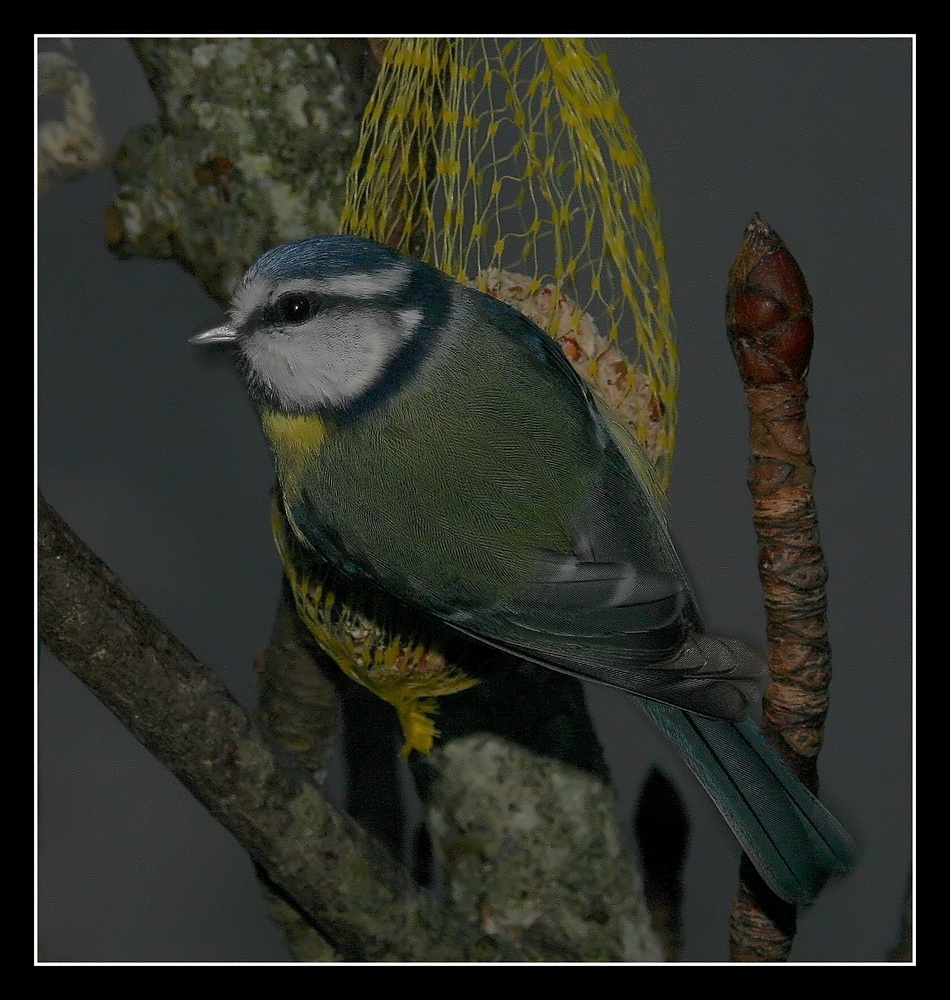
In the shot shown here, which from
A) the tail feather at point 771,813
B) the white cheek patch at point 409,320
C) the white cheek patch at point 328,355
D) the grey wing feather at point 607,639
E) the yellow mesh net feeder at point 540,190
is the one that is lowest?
the tail feather at point 771,813

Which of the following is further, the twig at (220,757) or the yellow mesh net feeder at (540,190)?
the yellow mesh net feeder at (540,190)

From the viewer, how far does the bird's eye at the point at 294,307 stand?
78cm

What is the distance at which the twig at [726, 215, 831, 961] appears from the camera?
689mm

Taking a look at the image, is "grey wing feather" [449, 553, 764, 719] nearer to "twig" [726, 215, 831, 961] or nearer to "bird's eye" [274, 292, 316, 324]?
"twig" [726, 215, 831, 961]

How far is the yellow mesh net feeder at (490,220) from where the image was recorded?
88 cm

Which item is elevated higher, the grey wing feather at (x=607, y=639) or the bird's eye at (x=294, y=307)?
the bird's eye at (x=294, y=307)

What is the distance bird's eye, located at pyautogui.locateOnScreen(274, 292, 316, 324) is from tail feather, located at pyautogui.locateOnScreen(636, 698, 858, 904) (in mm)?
492

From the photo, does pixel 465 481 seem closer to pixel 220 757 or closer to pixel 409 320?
pixel 409 320

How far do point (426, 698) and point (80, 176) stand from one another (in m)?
0.84

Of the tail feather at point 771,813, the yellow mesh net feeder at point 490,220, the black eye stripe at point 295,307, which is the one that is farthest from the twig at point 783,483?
the black eye stripe at point 295,307

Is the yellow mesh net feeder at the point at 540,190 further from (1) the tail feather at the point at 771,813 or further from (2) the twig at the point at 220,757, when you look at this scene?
(2) the twig at the point at 220,757

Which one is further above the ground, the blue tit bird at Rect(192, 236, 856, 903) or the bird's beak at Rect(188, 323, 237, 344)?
the bird's beak at Rect(188, 323, 237, 344)

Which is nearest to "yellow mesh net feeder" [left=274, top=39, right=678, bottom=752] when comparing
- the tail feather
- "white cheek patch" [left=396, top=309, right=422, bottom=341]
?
"white cheek patch" [left=396, top=309, right=422, bottom=341]

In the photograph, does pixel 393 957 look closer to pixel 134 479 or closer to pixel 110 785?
pixel 110 785
